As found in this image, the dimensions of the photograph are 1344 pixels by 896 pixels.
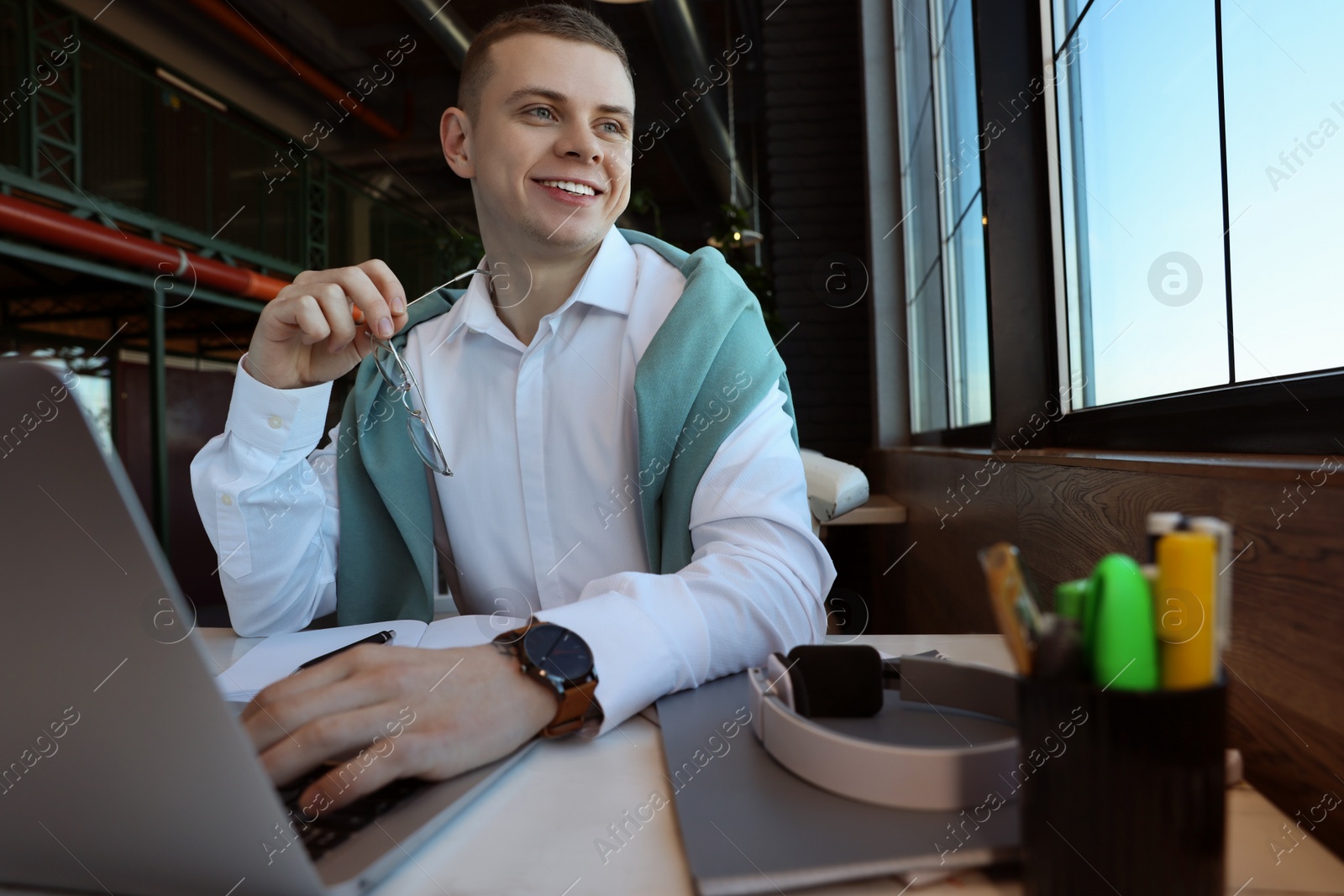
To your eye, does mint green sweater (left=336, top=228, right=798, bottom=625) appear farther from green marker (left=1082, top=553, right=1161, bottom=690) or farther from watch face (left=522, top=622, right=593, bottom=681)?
green marker (left=1082, top=553, right=1161, bottom=690)

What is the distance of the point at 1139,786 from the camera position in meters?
Result: 0.33

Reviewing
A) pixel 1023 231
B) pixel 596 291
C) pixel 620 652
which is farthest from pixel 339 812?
pixel 1023 231

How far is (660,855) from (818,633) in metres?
0.47

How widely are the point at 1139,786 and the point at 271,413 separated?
0.98 metres

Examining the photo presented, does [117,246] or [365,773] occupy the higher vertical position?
[117,246]

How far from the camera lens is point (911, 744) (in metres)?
0.56

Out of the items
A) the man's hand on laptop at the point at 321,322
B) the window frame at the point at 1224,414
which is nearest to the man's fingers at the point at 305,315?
the man's hand on laptop at the point at 321,322

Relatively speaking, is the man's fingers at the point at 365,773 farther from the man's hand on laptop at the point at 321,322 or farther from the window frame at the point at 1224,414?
the window frame at the point at 1224,414

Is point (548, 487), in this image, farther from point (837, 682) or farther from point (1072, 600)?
point (1072, 600)

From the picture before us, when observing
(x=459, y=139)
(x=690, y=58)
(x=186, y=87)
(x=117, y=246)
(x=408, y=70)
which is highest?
(x=408, y=70)

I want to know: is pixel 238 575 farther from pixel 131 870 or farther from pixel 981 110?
pixel 981 110

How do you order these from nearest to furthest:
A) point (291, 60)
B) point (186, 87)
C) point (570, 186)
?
1. point (570, 186)
2. point (186, 87)
3. point (291, 60)

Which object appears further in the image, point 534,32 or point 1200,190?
point 534,32

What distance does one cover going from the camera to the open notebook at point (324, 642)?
77cm
